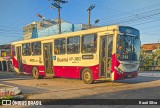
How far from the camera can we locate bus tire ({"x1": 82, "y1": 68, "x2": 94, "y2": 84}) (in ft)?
53.1

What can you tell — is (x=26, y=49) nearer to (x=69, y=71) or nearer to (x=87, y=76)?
(x=69, y=71)

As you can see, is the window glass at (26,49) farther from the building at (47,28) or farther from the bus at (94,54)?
the building at (47,28)

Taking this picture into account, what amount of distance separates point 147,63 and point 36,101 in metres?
29.0

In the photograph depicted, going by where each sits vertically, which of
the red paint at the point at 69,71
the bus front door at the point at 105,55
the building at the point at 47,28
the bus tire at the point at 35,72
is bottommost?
the bus tire at the point at 35,72

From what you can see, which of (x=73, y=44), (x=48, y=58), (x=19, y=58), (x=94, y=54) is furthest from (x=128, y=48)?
(x=19, y=58)

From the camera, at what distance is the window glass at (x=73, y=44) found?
16.9 m

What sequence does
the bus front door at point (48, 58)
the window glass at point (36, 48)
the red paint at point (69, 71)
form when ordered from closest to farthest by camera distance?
the red paint at point (69, 71), the bus front door at point (48, 58), the window glass at point (36, 48)

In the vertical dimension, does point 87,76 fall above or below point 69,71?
below

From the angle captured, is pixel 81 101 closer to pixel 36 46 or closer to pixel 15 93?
pixel 15 93

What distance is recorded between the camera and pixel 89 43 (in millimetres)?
16094

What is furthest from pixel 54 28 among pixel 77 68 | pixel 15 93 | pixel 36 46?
pixel 15 93

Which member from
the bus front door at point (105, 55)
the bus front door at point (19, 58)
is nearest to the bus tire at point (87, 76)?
the bus front door at point (105, 55)

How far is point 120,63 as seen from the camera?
14.8 m

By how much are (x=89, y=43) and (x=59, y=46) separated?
126 inches
